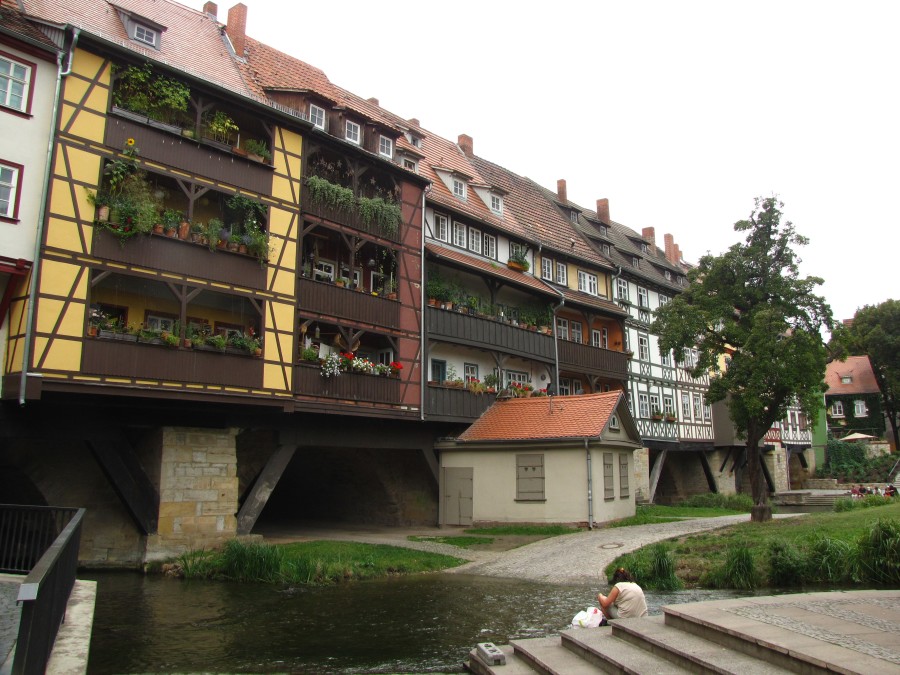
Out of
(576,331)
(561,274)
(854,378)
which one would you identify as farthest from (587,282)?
(854,378)

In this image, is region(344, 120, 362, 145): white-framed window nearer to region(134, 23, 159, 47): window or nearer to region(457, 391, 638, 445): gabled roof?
region(134, 23, 159, 47): window

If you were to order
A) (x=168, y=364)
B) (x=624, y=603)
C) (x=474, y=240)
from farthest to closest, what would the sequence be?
(x=474, y=240) → (x=168, y=364) → (x=624, y=603)

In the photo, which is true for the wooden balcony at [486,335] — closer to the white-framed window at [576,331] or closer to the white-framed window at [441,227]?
the white-framed window at [441,227]

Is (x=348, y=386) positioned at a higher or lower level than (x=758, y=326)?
lower

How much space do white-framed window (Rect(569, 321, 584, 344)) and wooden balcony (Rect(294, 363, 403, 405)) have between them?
1267 centimetres

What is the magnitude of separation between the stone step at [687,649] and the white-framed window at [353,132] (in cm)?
1767

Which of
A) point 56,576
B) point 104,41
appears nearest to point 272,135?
point 104,41

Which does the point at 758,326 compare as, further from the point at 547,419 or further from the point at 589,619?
the point at 589,619

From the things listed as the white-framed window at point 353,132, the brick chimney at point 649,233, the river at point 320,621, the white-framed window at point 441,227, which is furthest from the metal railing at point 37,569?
the brick chimney at point 649,233

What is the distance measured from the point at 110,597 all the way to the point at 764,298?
20.8 m

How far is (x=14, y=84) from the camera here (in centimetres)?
1577

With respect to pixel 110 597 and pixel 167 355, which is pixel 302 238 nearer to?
pixel 167 355

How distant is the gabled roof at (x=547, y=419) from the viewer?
23.3 metres

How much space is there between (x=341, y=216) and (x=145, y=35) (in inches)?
277
